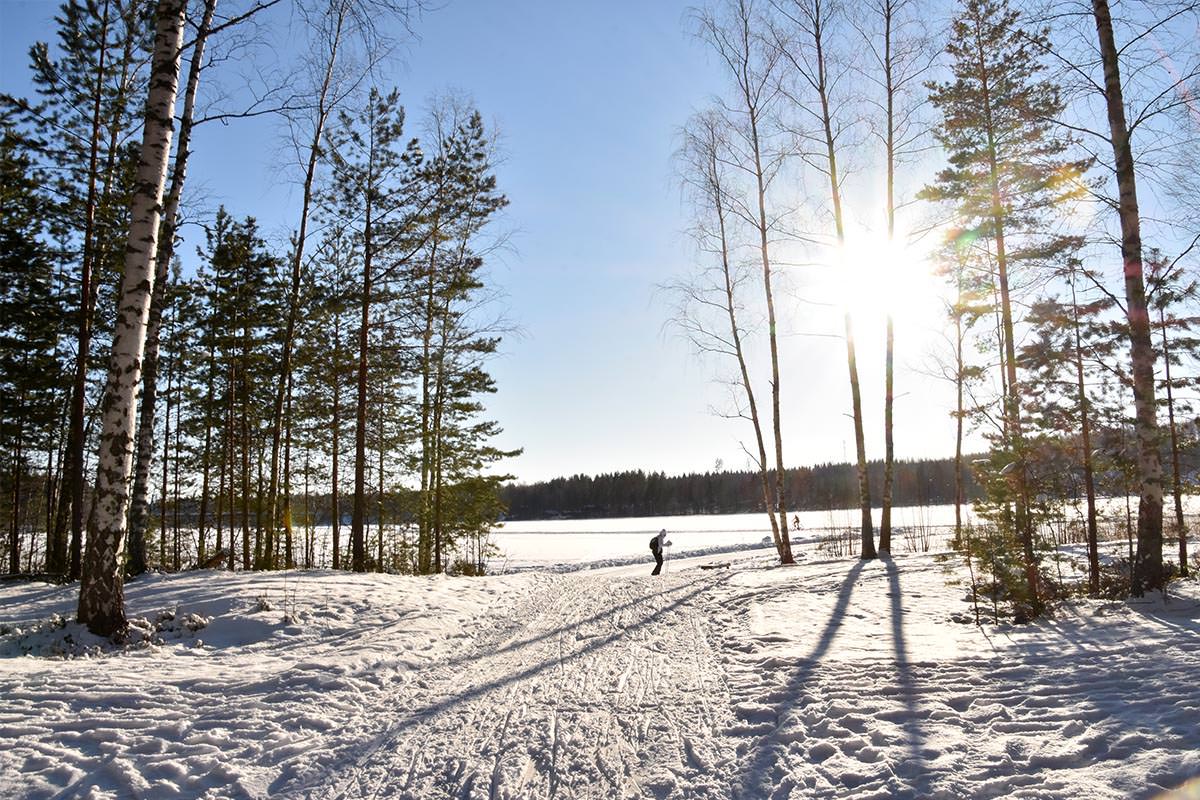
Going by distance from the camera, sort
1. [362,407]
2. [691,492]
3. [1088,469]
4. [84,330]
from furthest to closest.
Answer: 1. [691,492]
2. [362,407]
3. [84,330]
4. [1088,469]

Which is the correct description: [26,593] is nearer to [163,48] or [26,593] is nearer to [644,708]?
[163,48]

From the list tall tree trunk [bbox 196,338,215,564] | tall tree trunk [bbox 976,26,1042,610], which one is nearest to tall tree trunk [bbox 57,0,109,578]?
tall tree trunk [bbox 196,338,215,564]

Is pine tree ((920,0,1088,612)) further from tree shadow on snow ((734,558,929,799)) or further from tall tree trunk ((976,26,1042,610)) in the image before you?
tree shadow on snow ((734,558,929,799))

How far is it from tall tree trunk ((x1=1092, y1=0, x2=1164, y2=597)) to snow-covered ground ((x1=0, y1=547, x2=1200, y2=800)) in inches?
22.0

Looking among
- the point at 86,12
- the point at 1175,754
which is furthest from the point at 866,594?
the point at 86,12

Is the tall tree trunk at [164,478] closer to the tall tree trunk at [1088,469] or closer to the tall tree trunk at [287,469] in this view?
the tall tree trunk at [287,469]

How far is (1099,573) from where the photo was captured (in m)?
8.55

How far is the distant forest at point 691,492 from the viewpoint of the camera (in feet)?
303

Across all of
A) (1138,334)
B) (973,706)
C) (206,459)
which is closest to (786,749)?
(973,706)

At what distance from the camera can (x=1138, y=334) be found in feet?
23.7

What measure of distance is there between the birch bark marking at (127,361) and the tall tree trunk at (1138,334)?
11264 mm

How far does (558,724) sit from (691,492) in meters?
96.1

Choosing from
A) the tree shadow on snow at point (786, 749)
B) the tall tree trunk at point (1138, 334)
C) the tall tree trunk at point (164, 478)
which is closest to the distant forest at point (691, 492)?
the tall tree trunk at point (164, 478)

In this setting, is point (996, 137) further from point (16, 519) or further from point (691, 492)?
point (691, 492)
